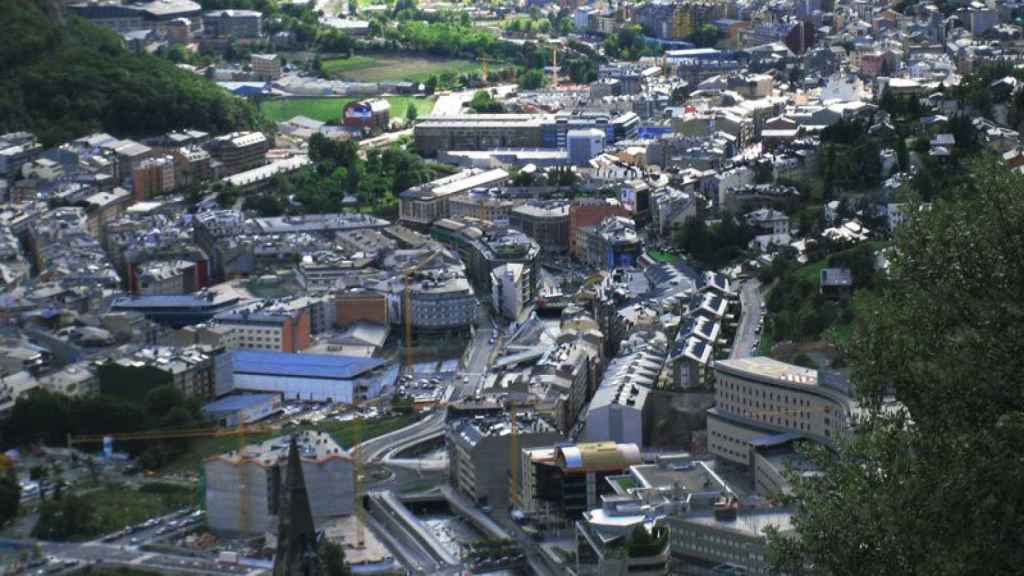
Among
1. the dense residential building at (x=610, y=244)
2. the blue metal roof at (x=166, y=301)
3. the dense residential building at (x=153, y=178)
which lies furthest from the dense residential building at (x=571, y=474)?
the dense residential building at (x=153, y=178)

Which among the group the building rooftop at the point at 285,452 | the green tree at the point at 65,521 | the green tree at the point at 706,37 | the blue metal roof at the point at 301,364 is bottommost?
the green tree at the point at 706,37

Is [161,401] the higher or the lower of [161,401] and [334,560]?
the lower

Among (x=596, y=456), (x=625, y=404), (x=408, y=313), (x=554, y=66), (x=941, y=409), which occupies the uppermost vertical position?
(x=941, y=409)

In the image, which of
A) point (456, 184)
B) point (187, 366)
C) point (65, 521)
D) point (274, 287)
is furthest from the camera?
point (456, 184)

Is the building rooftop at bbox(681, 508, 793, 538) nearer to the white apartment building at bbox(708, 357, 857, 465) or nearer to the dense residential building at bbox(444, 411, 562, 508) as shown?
the white apartment building at bbox(708, 357, 857, 465)

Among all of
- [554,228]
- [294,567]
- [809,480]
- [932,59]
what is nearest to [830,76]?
[932,59]

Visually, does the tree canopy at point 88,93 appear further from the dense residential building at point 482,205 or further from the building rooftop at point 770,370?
the building rooftop at point 770,370

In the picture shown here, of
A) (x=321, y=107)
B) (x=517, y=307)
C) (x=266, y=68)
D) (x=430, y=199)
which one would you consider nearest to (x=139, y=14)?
(x=266, y=68)

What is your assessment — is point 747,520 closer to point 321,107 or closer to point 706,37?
point 321,107
